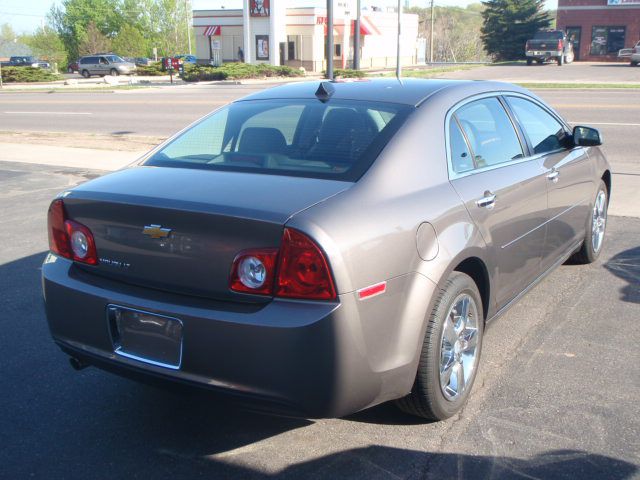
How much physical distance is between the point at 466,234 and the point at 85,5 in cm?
10003

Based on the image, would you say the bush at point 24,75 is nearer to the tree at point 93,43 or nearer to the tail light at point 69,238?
the tree at point 93,43

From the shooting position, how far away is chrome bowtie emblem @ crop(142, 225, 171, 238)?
3165mm

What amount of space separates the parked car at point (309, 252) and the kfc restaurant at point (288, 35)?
175 feet

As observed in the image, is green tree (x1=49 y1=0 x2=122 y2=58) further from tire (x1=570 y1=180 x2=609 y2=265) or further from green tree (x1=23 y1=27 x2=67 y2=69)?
tire (x1=570 y1=180 x2=609 y2=265)

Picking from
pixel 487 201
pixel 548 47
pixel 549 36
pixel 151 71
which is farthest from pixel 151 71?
pixel 487 201

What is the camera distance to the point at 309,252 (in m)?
2.92

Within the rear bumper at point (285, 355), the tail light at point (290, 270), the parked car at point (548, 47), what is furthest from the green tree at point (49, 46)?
the tail light at point (290, 270)

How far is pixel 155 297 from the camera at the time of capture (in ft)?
10.6

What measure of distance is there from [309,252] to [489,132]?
1.96 meters

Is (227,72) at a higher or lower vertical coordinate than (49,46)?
lower

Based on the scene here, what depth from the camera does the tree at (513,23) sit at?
206 feet

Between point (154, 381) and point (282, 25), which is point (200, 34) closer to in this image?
point (282, 25)

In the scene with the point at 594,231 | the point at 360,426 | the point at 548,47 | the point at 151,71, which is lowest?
the point at 360,426

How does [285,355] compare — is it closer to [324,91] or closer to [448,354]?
[448,354]
